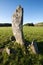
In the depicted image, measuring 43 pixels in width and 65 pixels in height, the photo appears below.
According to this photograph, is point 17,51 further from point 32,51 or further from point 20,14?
point 20,14

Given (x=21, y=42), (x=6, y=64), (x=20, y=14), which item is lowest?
(x=6, y=64)

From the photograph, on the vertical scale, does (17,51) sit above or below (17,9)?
below

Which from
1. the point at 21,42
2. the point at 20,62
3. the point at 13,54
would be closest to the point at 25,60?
the point at 20,62

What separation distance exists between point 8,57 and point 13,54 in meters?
0.85

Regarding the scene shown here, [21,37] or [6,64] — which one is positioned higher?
[21,37]

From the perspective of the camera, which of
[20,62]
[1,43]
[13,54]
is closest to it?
[20,62]

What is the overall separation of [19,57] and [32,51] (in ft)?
7.65

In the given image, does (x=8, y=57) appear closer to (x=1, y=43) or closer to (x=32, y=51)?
(x=32, y=51)

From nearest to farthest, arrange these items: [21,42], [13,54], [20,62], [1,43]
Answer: [20,62] < [13,54] < [21,42] < [1,43]

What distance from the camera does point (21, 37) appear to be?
24.9m

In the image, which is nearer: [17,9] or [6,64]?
[6,64]

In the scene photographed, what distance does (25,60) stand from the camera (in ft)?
69.2

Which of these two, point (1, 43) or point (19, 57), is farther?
point (1, 43)

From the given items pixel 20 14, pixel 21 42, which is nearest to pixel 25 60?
pixel 21 42
